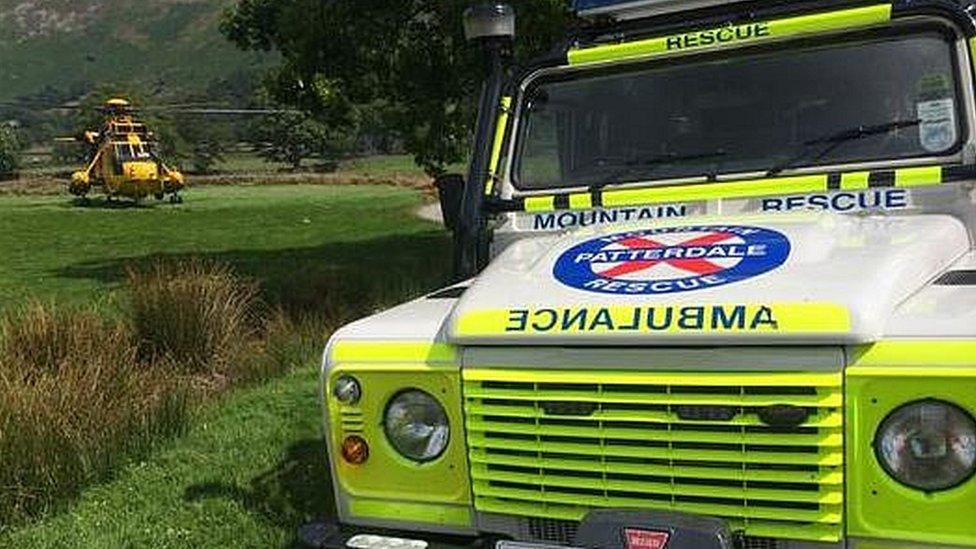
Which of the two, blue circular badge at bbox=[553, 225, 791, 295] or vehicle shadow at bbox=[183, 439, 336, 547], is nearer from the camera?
blue circular badge at bbox=[553, 225, 791, 295]

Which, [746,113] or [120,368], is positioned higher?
[746,113]

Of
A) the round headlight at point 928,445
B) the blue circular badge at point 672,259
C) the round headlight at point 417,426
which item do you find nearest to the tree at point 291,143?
the blue circular badge at point 672,259

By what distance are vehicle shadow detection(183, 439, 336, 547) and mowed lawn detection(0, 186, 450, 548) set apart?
0.04 feet

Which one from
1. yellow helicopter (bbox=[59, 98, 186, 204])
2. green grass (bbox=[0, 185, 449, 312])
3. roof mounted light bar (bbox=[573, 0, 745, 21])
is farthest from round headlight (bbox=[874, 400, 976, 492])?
yellow helicopter (bbox=[59, 98, 186, 204])

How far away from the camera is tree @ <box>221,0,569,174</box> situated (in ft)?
40.1

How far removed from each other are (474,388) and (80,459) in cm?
342

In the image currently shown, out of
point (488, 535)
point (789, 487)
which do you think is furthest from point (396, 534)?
point (789, 487)

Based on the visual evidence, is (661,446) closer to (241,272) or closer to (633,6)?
(633,6)

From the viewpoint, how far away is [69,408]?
6.00m

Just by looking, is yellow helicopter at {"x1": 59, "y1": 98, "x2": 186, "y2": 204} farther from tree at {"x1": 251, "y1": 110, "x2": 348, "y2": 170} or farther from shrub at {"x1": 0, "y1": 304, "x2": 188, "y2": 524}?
tree at {"x1": 251, "y1": 110, "x2": 348, "y2": 170}

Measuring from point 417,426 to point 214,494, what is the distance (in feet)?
8.21

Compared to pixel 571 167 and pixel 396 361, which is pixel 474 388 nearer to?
pixel 396 361

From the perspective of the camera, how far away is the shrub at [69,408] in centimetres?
562

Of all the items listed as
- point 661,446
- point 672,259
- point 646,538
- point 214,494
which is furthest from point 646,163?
point 214,494
